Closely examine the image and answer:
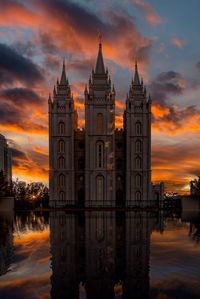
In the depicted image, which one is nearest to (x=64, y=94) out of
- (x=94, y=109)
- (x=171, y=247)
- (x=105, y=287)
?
(x=94, y=109)

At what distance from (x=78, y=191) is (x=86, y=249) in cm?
6032

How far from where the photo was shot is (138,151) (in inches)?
3022

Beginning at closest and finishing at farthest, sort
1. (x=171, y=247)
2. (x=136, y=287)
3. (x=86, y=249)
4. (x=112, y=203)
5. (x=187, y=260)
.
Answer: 1. (x=136, y=287)
2. (x=187, y=260)
3. (x=86, y=249)
4. (x=171, y=247)
5. (x=112, y=203)

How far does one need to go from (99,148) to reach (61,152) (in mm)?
7132

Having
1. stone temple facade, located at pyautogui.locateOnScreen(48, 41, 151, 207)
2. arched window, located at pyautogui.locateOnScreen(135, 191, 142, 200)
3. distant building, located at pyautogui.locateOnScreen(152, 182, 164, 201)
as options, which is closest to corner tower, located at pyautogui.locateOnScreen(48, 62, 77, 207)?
stone temple facade, located at pyautogui.locateOnScreen(48, 41, 151, 207)

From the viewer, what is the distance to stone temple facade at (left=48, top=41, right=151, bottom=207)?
74938 mm

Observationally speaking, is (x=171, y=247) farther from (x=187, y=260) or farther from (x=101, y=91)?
(x=101, y=91)

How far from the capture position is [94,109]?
75.8 m

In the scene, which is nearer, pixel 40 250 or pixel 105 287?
pixel 105 287

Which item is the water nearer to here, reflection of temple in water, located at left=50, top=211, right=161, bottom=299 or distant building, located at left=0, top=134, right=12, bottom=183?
reflection of temple in water, located at left=50, top=211, right=161, bottom=299

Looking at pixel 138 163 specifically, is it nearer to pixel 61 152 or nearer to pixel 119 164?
pixel 119 164

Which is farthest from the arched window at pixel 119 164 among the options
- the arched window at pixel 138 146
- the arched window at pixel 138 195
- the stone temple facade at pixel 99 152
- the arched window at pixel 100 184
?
the arched window at pixel 138 195

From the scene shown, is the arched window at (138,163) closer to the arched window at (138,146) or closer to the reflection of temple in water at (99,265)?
the arched window at (138,146)

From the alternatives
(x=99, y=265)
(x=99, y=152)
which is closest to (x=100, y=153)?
(x=99, y=152)
